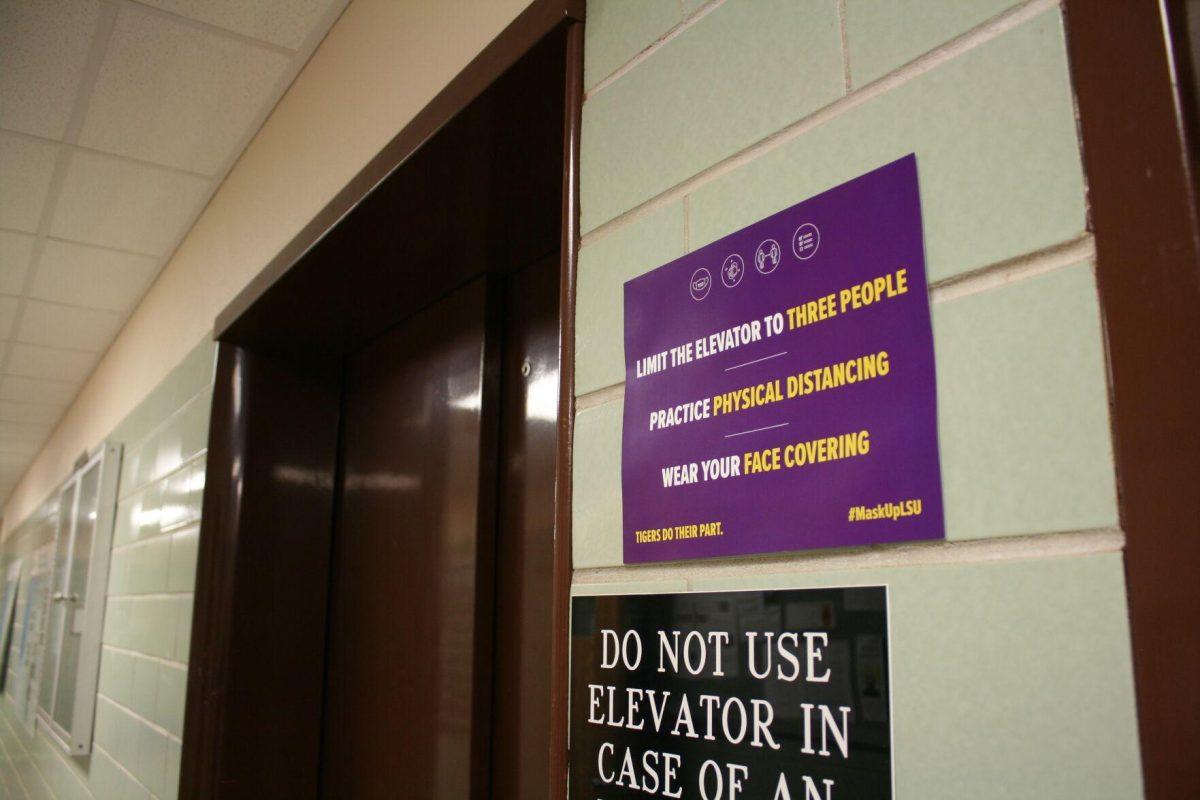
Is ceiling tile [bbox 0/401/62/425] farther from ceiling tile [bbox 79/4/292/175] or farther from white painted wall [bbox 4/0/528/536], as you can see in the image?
ceiling tile [bbox 79/4/292/175]

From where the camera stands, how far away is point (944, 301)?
583mm

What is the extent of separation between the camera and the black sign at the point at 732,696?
595 millimetres

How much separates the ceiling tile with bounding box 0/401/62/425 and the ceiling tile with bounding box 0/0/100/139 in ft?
12.4

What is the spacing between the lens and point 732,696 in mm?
692

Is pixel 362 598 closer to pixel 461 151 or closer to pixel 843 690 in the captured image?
pixel 461 151

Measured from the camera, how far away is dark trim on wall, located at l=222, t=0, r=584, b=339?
41.4 inches

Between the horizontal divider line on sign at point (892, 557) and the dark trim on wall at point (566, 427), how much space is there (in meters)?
0.08

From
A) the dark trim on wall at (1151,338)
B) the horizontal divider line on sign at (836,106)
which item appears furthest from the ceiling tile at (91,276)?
the dark trim on wall at (1151,338)

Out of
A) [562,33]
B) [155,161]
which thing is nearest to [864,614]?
[562,33]

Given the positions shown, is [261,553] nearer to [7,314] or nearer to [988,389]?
[988,389]

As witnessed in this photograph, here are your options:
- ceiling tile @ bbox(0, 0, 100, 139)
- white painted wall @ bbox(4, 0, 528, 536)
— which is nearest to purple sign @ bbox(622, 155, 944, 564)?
white painted wall @ bbox(4, 0, 528, 536)

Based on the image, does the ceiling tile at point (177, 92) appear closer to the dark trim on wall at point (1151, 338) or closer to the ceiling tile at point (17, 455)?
the dark trim on wall at point (1151, 338)

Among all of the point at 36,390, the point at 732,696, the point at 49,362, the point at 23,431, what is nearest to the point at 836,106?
the point at 732,696

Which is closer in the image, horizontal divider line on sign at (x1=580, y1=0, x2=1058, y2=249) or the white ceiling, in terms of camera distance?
horizontal divider line on sign at (x1=580, y1=0, x2=1058, y2=249)
